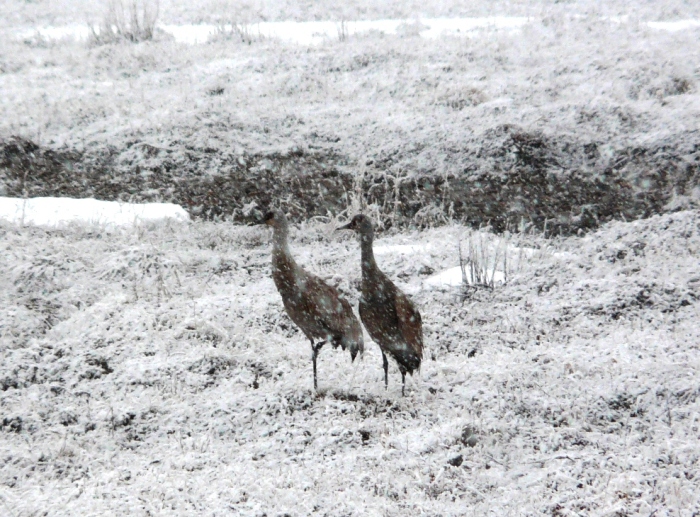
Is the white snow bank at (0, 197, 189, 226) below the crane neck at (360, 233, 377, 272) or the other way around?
the other way around

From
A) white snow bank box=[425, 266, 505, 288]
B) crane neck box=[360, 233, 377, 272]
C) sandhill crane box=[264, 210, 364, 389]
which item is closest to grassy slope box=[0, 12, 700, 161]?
white snow bank box=[425, 266, 505, 288]

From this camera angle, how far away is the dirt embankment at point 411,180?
27.3ft

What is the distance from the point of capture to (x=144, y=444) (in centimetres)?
433

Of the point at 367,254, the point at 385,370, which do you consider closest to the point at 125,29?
the point at 367,254

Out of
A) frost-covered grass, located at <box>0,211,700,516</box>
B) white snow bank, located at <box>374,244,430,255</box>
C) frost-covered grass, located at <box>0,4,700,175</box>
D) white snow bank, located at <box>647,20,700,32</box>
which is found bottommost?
frost-covered grass, located at <box>0,211,700,516</box>

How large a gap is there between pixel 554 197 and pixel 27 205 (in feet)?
20.6

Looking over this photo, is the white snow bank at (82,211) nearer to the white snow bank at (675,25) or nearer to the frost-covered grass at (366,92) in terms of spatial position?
the frost-covered grass at (366,92)

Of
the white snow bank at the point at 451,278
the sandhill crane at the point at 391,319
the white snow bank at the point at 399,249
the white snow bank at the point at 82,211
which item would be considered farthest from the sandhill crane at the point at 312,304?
the white snow bank at the point at 82,211

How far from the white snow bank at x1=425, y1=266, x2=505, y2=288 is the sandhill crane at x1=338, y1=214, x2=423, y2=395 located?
6.61 ft

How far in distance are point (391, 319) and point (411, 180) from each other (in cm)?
459

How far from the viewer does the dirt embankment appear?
8312 mm

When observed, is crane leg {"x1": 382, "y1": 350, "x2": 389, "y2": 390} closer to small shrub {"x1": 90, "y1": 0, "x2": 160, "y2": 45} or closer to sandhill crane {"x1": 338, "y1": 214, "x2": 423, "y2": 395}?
sandhill crane {"x1": 338, "y1": 214, "x2": 423, "y2": 395}

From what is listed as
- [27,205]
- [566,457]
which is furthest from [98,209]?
[566,457]

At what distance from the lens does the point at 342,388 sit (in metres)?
4.96
